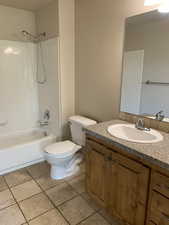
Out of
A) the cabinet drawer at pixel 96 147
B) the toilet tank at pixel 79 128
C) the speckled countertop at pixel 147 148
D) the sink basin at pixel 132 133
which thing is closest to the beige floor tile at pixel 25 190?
the toilet tank at pixel 79 128

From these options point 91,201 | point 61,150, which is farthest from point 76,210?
point 61,150

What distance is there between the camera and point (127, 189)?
1.40 m

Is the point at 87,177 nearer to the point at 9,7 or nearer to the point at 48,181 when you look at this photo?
the point at 48,181

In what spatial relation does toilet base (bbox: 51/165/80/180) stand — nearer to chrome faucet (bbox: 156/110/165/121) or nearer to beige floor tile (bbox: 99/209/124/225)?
beige floor tile (bbox: 99/209/124/225)

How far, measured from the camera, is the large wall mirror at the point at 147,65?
1642 millimetres

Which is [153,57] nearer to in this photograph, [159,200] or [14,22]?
[159,200]

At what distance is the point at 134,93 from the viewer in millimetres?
1949

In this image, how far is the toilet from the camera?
2.19 m

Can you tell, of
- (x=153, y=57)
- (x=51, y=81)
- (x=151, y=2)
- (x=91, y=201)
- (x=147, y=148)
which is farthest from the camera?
(x=51, y=81)

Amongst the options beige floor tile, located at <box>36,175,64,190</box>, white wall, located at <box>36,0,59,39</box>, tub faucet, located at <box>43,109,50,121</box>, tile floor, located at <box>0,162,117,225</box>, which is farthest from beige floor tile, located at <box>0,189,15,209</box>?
white wall, located at <box>36,0,59,39</box>

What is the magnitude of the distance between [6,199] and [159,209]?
1.66 meters

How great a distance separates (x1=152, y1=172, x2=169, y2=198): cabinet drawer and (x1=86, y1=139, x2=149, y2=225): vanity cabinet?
0.06 m

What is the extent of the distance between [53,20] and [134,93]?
1.70 meters

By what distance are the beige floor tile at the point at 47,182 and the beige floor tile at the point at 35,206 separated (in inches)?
6.5
